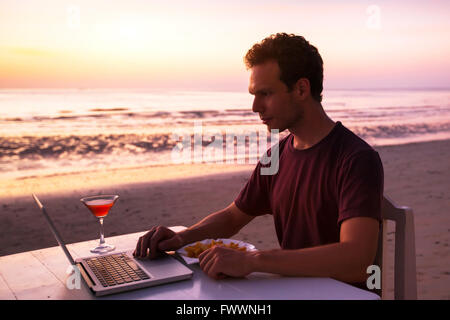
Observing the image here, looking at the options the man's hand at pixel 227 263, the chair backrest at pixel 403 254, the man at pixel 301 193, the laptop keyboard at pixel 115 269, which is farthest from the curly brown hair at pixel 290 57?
the laptop keyboard at pixel 115 269

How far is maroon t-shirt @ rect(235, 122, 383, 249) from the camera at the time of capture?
1.65 metres

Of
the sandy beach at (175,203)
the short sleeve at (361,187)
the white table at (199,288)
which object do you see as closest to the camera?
the white table at (199,288)

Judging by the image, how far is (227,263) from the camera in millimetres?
1426

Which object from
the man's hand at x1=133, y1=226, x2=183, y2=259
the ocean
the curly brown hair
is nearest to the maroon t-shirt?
the curly brown hair

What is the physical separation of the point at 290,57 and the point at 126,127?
14.7m

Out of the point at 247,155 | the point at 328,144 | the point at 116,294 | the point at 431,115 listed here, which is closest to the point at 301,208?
the point at 328,144

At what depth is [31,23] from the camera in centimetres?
2044

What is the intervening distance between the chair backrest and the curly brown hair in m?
0.67

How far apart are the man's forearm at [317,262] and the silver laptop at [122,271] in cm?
26

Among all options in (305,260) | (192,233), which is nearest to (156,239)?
(192,233)

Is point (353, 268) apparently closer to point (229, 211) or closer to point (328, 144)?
point (328, 144)

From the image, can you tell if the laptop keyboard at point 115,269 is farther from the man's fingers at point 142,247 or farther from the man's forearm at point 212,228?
the man's forearm at point 212,228

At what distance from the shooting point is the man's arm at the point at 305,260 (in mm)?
1431

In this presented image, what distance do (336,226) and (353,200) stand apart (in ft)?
0.81
